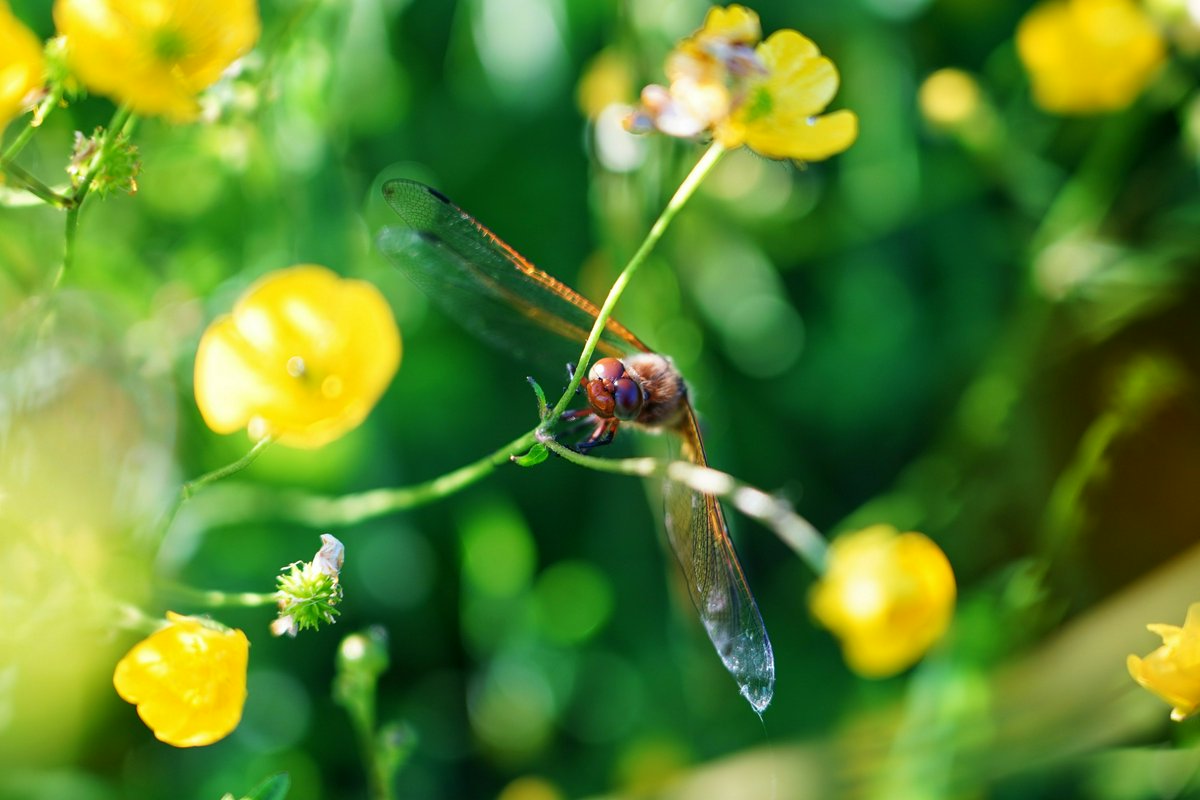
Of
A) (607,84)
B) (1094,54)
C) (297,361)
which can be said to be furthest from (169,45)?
(1094,54)

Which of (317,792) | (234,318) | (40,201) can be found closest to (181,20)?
(40,201)

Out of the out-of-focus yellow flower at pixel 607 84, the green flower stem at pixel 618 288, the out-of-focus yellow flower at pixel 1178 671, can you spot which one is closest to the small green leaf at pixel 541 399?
the green flower stem at pixel 618 288

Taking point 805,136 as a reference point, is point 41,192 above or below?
below

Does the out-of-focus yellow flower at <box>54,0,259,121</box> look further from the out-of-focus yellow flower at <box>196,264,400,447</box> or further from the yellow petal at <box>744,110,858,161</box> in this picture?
the yellow petal at <box>744,110,858,161</box>

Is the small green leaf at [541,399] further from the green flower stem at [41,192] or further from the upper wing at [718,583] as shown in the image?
the green flower stem at [41,192]

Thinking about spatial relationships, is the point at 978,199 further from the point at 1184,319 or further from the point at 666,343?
the point at 666,343

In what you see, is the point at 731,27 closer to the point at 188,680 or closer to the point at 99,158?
the point at 99,158
